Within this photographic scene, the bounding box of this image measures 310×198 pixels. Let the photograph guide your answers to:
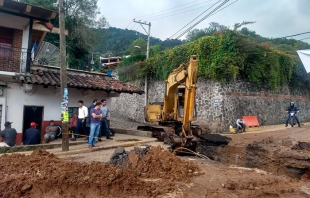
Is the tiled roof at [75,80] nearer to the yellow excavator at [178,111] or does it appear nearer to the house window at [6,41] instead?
the house window at [6,41]

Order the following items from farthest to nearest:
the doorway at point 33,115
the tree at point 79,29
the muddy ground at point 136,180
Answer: the tree at point 79,29 → the doorway at point 33,115 → the muddy ground at point 136,180

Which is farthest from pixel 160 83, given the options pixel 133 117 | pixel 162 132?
pixel 162 132

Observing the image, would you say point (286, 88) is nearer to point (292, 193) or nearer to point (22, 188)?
point (292, 193)

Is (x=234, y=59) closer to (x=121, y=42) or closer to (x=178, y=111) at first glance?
(x=178, y=111)

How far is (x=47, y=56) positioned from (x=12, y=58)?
5.65m

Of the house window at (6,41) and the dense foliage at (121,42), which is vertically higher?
the dense foliage at (121,42)

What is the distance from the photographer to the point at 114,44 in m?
57.2

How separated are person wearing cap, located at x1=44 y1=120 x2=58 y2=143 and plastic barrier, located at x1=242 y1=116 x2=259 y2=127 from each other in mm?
11920

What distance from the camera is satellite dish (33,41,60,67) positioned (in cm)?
1727

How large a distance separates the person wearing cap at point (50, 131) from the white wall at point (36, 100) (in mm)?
442

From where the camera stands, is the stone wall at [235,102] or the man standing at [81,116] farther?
the stone wall at [235,102]

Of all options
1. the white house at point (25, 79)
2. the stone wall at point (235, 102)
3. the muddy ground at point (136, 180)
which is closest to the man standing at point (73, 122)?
the white house at point (25, 79)

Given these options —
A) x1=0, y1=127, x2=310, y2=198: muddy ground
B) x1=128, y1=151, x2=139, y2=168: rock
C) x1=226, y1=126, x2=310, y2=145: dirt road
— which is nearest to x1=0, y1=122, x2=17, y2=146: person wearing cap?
x1=0, y1=127, x2=310, y2=198: muddy ground

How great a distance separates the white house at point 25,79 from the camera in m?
11.8
